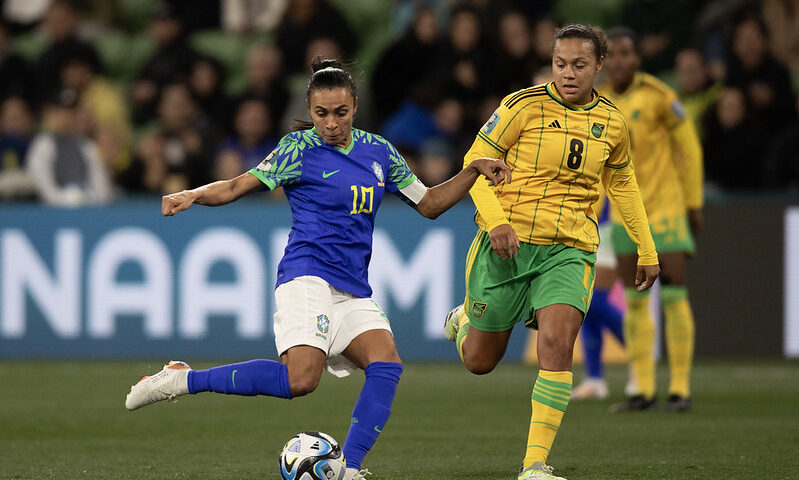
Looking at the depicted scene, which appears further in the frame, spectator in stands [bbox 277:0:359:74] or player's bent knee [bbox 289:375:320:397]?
spectator in stands [bbox 277:0:359:74]

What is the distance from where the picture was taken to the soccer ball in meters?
5.27

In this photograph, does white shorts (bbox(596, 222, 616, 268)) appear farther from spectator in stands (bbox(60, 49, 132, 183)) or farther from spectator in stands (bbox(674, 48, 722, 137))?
spectator in stands (bbox(60, 49, 132, 183))

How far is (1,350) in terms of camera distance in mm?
11602

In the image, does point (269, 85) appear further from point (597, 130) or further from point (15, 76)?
point (597, 130)

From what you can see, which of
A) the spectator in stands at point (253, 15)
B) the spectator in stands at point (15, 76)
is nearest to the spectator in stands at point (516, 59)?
the spectator in stands at point (253, 15)

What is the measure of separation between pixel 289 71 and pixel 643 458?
863 centimetres

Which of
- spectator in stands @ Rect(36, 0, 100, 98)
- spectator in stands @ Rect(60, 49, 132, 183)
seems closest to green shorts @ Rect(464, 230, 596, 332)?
spectator in stands @ Rect(60, 49, 132, 183)

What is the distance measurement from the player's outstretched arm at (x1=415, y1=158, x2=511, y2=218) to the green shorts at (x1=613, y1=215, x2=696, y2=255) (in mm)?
2927

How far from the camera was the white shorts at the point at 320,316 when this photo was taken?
5.52 meters

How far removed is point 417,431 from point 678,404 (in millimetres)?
1969

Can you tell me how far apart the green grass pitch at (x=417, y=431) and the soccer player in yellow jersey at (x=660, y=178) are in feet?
1.25

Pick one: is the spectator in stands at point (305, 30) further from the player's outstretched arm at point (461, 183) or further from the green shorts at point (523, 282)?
the player's outstretched arm at point (461, 183)

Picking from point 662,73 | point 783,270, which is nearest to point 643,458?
point 783,270

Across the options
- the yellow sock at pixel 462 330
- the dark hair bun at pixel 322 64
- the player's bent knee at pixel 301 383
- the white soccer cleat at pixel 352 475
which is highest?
the dark hair bun at pixel 322 64
